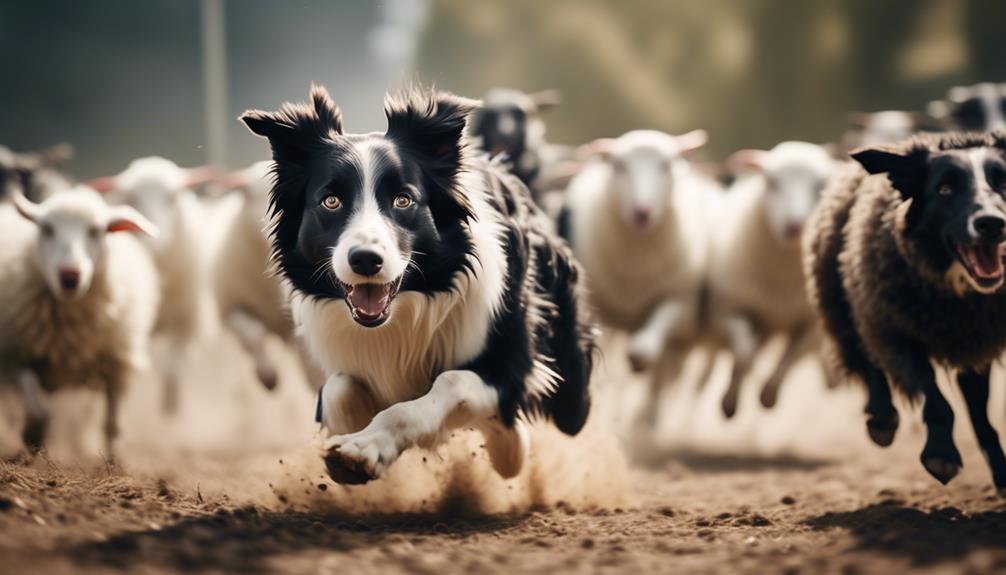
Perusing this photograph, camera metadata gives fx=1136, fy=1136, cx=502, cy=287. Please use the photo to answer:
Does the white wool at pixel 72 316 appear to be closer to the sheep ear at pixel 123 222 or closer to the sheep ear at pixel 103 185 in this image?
the sheep ear at pixel 123 222

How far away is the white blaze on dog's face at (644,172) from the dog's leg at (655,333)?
633 mm

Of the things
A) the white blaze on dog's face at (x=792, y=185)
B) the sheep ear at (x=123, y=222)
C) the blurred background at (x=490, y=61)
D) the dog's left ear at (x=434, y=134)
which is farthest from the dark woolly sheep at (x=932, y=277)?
the blurred background at (x=490, y=61)

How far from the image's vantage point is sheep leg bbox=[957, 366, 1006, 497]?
515cm

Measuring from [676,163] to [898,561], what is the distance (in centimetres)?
551

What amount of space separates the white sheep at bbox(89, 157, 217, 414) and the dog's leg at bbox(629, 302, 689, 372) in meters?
3.38

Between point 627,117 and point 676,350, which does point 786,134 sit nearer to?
point 627,117

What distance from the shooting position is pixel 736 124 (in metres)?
16.7

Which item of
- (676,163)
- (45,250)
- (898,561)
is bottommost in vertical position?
(898,561)

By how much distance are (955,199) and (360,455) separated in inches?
109

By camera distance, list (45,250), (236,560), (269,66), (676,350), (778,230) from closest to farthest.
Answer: (236,560) < (45,250) < (778,230) < (676,350) < (269,66)

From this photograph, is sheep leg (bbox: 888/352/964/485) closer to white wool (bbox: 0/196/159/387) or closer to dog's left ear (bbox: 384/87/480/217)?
dog's left ear (bbox: 384/87/480/217)

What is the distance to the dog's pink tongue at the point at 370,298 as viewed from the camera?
4113mm

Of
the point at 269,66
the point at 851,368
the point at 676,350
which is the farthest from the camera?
the point at 269,66

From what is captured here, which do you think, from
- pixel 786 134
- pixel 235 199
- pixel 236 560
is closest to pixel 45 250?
pixel 235 199
